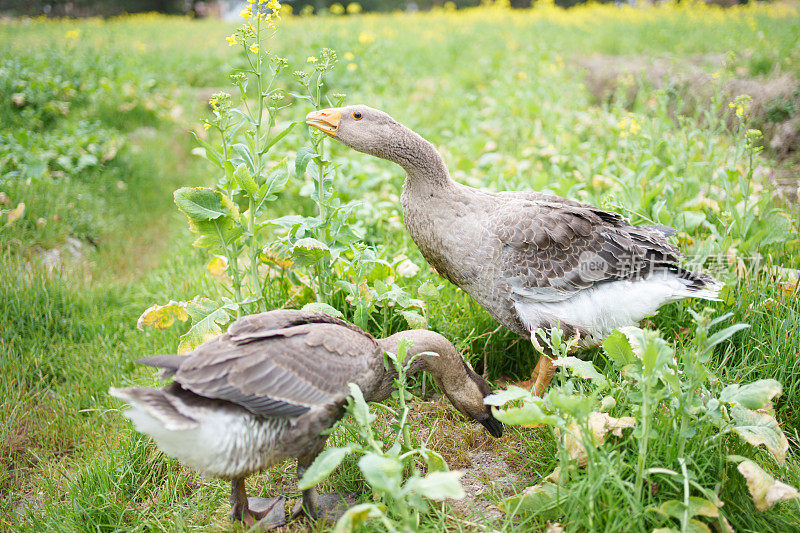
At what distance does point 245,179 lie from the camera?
121 inches

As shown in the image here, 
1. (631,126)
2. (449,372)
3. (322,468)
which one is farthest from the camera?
(631,126)

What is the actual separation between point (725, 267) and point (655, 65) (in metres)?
5.54

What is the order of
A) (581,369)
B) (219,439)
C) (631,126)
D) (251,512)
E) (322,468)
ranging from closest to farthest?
(322,468) → (219,439) → (581,369) → (251,512) → (631,126)

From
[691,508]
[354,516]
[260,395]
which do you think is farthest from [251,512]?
[691,508]

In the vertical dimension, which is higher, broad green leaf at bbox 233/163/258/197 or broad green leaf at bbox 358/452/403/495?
broad green leaf at bbox 233/163/258/197

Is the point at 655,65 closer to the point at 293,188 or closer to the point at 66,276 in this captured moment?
the point at 293,188

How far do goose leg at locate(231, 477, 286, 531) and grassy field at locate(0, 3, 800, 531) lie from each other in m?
0.15

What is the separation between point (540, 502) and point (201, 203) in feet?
7.38

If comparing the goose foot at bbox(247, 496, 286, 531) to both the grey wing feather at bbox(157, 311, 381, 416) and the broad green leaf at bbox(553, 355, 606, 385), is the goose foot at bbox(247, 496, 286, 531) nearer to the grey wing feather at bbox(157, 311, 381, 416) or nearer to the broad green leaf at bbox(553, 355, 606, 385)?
the grey wing feather at bbox(157, 311, 381, 416)

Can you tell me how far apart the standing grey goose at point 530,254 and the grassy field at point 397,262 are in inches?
11.9

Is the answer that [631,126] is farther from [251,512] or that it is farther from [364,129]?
A: [251,512]

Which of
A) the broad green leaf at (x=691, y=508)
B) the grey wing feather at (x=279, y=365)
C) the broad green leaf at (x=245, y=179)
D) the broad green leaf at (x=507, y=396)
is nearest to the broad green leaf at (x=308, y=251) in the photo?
the broad green leaf at (x=245, y=179)

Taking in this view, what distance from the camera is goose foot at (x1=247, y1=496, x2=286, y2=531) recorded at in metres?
2.51

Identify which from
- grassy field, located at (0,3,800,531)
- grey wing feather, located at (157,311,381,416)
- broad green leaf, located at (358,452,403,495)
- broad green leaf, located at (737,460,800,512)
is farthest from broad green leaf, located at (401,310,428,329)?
broad green leaf, located at (737,460,800,512)
